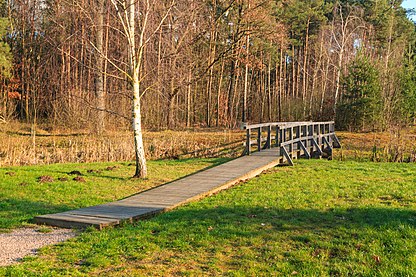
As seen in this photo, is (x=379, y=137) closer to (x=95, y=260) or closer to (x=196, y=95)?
(x=196, y=95)

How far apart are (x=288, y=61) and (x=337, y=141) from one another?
27.7m

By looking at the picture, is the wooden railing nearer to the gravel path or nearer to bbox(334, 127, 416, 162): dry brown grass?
bbox(334, 127, 416, 162): dry brown grass

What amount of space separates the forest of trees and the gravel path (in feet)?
27.0

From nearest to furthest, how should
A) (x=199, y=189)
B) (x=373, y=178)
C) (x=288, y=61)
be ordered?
(x=199, y=189)
(x=373, y=178)
(x=288, y=61)

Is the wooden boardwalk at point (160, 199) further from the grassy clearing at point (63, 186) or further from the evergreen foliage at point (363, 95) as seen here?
the evergreen foliage at point (363, 95)

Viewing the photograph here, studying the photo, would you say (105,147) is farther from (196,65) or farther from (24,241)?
(196,65)

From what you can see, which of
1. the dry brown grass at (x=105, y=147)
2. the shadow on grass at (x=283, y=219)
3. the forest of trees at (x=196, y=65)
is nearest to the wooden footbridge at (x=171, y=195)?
the shadow on grass at (x=283, y=219)

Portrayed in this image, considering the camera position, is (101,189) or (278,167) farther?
(278,167)

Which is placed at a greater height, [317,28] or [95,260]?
[317,28]

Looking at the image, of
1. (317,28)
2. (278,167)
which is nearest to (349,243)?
(278,167)

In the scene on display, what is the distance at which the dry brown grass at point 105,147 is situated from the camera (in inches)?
620

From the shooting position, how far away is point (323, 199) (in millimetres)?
8531

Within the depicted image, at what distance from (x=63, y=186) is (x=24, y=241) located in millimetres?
4325

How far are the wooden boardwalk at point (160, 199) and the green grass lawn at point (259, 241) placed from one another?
41 centimetres
